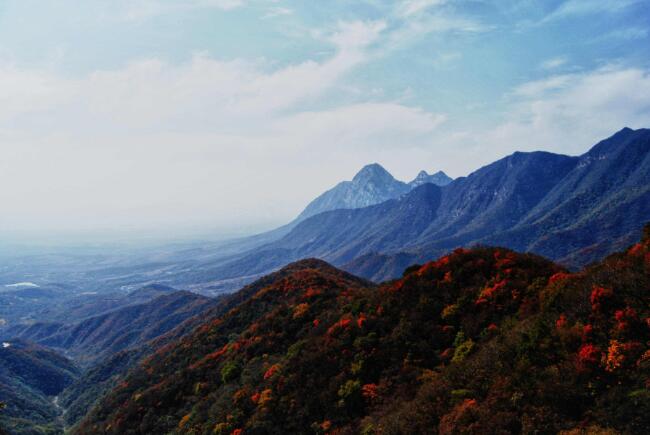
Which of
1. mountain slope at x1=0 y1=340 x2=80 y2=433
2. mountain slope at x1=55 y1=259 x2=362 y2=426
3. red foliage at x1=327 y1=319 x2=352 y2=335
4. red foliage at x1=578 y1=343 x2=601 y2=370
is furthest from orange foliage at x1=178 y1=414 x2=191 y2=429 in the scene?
mountain slope at x1=0 y1=340 x2=80 y2=433

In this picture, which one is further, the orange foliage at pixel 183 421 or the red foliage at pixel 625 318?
the orange foliage at pixel 183 421

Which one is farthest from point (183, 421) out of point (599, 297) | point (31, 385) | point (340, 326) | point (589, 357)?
point (31, 385)

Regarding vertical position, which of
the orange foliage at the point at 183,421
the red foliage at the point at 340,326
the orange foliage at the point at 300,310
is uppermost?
the red foliage at the point at 340,326

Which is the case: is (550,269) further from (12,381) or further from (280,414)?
(12,381)

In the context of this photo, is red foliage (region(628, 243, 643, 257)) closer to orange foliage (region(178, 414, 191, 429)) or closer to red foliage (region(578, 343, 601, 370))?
red foliage (region(578, 343, 601, 370))

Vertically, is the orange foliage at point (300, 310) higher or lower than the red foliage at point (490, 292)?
lower

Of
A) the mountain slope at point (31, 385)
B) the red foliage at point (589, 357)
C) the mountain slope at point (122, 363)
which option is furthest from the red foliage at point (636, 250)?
the mountain slope at point (31, 385)

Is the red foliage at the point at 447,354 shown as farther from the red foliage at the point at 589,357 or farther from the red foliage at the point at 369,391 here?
the red foliage at the point at 589,357

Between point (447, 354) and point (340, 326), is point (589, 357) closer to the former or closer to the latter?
point (447, 354)
